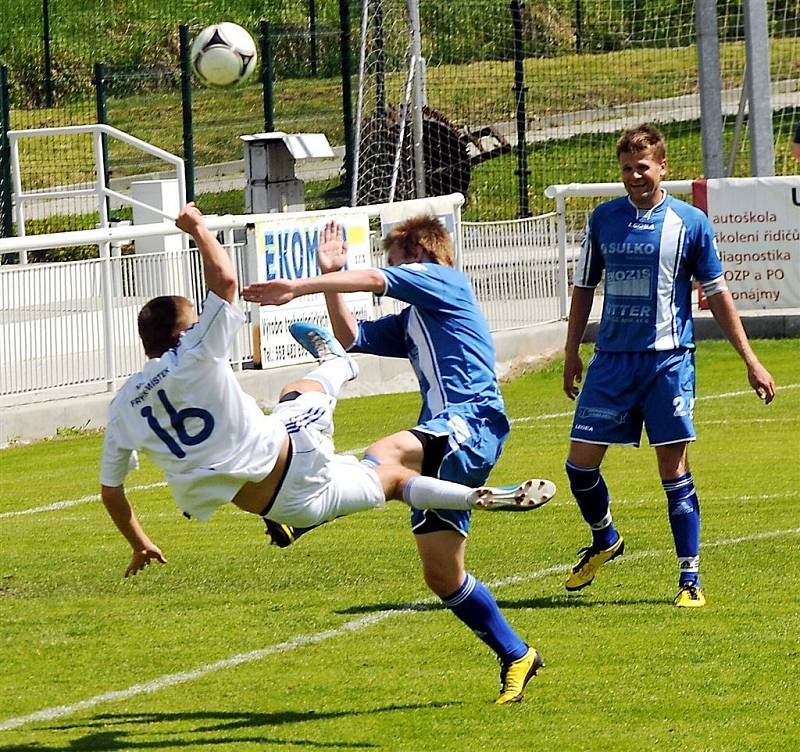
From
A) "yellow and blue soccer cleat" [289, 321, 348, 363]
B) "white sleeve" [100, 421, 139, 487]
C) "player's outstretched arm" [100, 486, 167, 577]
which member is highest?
"yellow and blue soccer cleat" [289, 321, 348, 363]

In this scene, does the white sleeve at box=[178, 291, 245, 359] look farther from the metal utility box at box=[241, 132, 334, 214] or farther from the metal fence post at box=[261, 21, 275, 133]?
the metal fence post at box=[261, 21, 275, 133]

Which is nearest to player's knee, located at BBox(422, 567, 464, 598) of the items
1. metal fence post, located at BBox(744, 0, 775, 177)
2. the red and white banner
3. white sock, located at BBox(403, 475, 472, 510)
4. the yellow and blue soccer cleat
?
white sock, located at BBox(403, 475, 472, 510)

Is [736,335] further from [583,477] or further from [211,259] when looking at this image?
[211,259]

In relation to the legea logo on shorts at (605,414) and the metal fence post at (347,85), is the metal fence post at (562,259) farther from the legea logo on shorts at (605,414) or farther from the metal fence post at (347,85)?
the legea logo on shorts at (605,414)

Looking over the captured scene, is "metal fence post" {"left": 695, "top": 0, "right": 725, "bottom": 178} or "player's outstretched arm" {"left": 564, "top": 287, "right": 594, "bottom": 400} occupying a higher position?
"metal fence post" {"left": 695, "top": 0, "right": 725, "bottom": 178}

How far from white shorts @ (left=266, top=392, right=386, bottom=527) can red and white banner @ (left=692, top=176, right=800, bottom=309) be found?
11.8 m

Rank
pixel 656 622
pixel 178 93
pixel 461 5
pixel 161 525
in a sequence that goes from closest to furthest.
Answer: pixel 656 622, pixel 161 525, pixel 461 5, pixel 178 93

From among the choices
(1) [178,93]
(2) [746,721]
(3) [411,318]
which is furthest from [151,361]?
(1) [178,93]

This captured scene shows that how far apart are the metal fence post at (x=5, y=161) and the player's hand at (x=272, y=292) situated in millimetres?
15458

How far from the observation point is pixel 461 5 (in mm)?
26719

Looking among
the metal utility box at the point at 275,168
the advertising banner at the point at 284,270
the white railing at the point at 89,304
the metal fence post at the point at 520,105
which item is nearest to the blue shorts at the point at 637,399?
the white railing at the point at 89,304

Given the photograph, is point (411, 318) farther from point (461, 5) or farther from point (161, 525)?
point (461, 5)

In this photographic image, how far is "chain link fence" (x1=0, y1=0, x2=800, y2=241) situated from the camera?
2392cm

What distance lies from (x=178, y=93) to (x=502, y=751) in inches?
974
